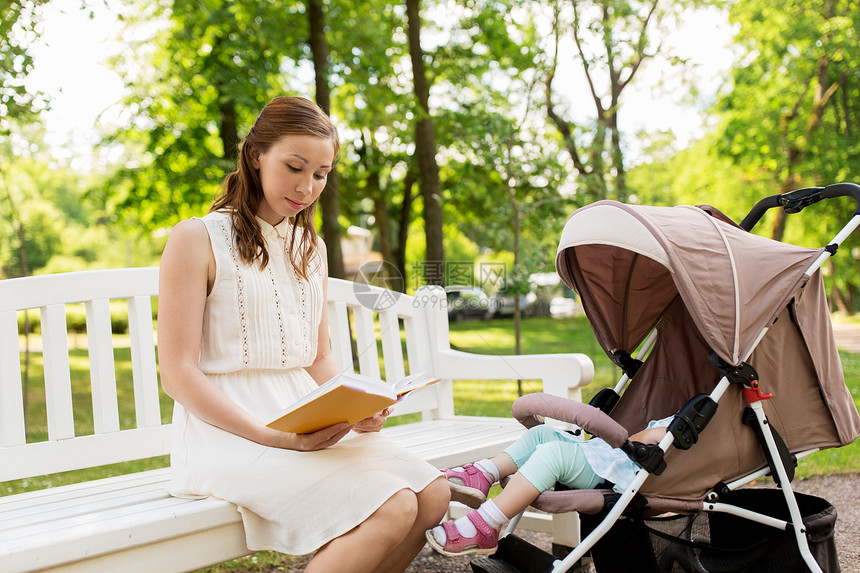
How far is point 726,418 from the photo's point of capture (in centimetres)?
245

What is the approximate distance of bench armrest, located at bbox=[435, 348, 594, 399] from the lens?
3.07 m

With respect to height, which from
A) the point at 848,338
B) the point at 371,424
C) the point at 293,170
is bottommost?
the point at 848,338

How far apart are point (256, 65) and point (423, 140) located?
7.79ft

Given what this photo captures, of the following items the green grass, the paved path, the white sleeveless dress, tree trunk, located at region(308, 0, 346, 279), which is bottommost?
the paved path

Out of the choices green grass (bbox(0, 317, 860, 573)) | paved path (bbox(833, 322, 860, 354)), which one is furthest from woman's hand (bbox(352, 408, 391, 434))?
paved path (bbox(833, 322, 860, 354))

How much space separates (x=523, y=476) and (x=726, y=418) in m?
0.74

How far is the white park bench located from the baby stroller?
0.55 m

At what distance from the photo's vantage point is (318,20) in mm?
8633

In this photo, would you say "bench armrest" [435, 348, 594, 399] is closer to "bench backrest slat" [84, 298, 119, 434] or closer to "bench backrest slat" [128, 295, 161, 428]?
"bench backrest slat" [128, 295, 161, 428]

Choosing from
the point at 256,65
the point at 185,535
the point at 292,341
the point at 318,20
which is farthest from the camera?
the point at 256,65

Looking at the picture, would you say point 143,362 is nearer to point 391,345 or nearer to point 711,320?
point 391,345

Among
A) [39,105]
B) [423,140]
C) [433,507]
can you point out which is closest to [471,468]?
[433,507]

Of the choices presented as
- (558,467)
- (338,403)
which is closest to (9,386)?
(338,403)

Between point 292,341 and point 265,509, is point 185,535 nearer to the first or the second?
point 265,509
